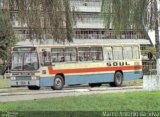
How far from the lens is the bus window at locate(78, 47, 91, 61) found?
1198 inches

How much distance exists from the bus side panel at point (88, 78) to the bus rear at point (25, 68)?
1.95 meters

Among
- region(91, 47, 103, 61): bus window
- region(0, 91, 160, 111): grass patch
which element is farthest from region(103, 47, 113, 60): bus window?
region(0, 91, 160, 111): grass patch

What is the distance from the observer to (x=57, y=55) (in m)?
29.3

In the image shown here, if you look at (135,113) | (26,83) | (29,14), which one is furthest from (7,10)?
(26,83)

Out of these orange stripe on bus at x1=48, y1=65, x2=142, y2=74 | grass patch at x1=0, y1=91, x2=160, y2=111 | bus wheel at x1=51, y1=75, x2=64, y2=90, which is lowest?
grass patch at x1=0, y1=91, x2=160, y2=111

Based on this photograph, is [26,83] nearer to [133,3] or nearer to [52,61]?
[52,61]

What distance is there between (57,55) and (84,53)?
212 centimetres

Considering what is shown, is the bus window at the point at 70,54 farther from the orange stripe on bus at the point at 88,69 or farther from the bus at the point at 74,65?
the orange stripe on bus at the point at 88,69

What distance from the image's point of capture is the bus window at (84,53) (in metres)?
30.4

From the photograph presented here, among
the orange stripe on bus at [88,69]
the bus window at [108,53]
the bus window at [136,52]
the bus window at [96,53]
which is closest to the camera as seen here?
the orange stripe on bus at [88,69]

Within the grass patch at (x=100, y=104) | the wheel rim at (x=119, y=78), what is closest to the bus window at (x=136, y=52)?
the wheel rim at (x=119, y=78)

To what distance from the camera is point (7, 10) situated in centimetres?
1070

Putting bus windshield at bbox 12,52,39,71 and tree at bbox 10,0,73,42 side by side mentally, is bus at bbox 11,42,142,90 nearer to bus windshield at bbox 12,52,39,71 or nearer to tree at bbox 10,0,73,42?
bus windshield at bbox 12,52,39,71

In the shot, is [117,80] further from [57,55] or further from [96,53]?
[57,55]
